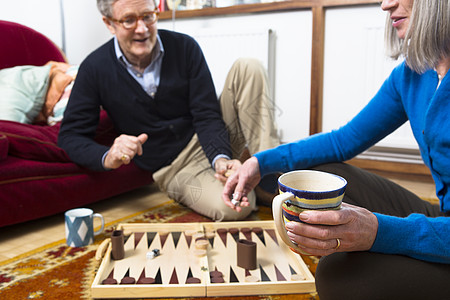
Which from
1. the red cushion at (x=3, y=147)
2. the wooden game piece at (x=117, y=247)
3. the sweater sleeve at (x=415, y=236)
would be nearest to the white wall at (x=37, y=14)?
the red cushion at (x=3, y=147)

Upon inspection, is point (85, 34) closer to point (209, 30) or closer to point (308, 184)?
point (209, 30)

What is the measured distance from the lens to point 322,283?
789 millimetres

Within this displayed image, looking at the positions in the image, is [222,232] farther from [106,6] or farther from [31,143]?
[106,6]

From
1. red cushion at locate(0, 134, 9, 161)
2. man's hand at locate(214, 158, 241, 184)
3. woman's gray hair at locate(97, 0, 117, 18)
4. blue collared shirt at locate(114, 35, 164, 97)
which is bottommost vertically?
man's hand at locate(214, 158, 241, 184)

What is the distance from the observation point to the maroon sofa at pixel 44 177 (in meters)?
1.52

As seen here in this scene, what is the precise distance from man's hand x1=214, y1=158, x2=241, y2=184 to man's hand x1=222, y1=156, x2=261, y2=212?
38 centimetres

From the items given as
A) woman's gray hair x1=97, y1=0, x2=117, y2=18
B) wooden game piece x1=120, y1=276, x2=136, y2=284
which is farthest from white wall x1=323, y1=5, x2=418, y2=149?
wooden game piece x1=120, y1=276, x2=136, y2=284

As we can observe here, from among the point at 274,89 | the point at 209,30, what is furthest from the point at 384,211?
the point at 209,30

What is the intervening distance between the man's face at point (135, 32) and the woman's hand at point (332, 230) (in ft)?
4.10

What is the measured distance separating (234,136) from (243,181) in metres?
0.83

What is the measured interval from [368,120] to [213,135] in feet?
2.59

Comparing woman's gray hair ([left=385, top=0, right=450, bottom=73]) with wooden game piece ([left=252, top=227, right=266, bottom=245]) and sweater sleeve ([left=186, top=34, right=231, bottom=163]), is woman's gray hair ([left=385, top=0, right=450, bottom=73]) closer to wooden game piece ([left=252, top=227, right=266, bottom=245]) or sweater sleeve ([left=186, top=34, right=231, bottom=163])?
wooden game piece ([left=252, top=227, right=266, bottom=245])

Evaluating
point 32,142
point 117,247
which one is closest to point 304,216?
point 117,247

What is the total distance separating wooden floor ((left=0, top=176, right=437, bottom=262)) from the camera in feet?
4.81
